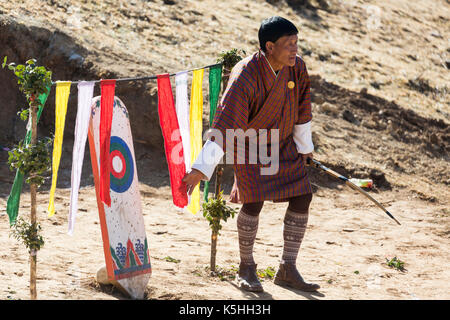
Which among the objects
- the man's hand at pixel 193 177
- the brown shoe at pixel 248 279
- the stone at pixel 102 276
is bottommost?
the brown shoe at pixel 248 279

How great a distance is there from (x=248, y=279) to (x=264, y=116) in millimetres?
1010

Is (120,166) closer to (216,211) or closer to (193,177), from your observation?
(193,177)

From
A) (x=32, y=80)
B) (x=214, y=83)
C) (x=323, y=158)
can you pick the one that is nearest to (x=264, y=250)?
(x=214, y=83)

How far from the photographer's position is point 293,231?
4188 mm

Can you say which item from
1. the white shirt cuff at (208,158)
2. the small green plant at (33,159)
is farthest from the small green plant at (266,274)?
the small green plant at (33,159)

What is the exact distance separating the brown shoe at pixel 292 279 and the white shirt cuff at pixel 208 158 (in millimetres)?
Result: 867

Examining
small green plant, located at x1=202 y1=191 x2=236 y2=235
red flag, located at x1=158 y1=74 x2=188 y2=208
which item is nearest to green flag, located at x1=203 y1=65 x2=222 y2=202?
small green plant, located at x1=202 y1=191 x2=236 y2=235

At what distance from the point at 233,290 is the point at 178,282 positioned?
13.7 inches

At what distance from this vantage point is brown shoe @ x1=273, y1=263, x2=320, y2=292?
4.19 m

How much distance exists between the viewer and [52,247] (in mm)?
4906

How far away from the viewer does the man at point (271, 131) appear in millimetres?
3924

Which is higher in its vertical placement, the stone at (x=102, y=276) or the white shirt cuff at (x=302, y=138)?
the white shirt cuff at (x=302, y=138)

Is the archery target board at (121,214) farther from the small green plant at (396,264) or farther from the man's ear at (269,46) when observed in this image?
the small green plant at (396,264)

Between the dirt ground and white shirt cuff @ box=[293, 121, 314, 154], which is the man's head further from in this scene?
the dirt ground
